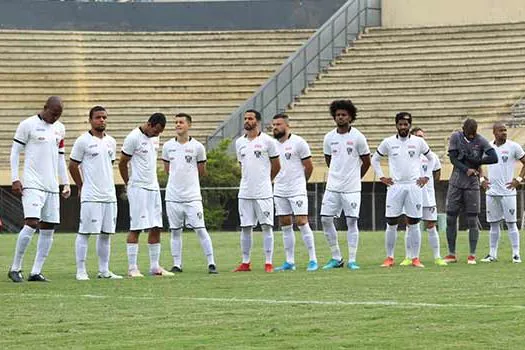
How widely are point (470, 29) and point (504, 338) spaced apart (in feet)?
143

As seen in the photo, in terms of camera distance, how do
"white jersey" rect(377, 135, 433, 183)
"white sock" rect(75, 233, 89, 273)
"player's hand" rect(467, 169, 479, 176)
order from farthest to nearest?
"player's hand" rect(467, 169, 479, 176) → "white jersey" rect(377, 135, 433, 183) → "white sock" rect(75, 233, 89, 273)

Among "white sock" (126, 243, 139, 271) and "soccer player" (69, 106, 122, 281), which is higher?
"soccer player" (69, 106, 122, 281)

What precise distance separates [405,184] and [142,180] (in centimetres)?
414

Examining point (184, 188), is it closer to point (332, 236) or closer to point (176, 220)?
point (176, 220)

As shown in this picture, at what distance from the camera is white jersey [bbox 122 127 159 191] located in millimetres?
19047

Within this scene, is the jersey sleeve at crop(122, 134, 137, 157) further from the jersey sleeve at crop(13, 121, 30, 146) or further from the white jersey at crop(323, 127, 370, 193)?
the white jersey at crop(323, 127, 370, 193)

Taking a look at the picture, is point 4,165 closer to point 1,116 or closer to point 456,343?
point 1,116

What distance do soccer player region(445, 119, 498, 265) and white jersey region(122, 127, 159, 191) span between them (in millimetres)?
5054

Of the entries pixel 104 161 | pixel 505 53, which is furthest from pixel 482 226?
pixel 104 161

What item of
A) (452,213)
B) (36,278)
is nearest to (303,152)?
Answer: (452,213)

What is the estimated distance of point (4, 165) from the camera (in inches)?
1886

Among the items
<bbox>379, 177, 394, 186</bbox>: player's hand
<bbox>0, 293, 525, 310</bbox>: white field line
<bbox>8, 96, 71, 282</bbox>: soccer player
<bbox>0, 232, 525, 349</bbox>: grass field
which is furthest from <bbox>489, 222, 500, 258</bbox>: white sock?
<bbox>0, 293, 525, 310</bbox>: white field line

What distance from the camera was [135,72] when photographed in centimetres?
5428

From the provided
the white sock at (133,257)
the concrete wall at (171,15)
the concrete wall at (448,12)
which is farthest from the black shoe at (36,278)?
the concrete wall at (171,15)
